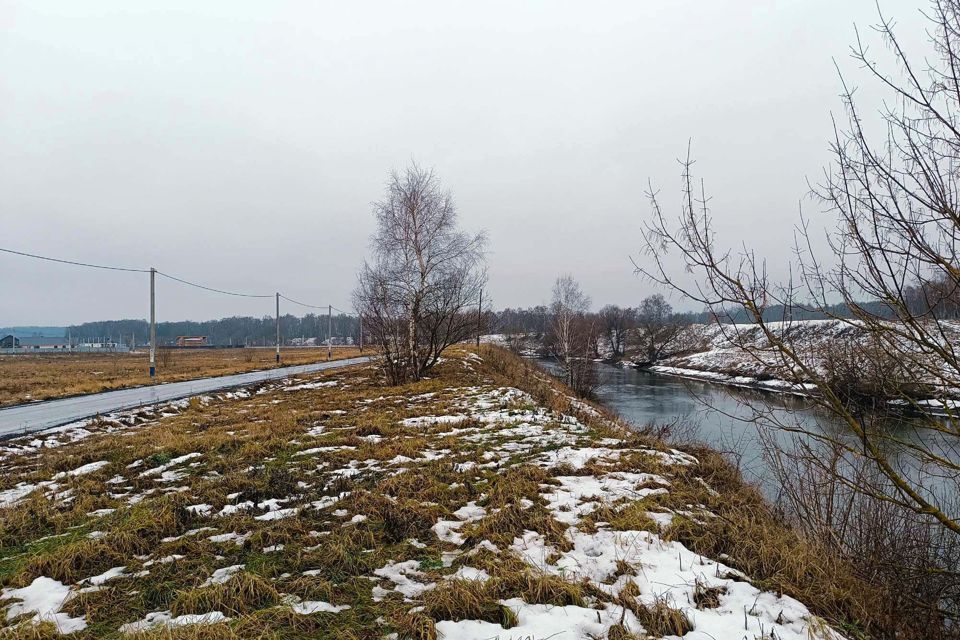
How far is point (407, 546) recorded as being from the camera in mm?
3830

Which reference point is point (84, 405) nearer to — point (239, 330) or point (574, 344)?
point (574, 344)

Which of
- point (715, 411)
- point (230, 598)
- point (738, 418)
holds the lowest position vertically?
point (230, 598)

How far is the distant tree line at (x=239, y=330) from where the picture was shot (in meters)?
117

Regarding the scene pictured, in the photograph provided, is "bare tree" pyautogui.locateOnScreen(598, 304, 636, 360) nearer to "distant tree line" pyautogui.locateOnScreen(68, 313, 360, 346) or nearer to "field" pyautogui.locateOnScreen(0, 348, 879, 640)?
"field" pyautogui.locateOnScreen(0, 348, 879, 640)

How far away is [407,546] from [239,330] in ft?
451

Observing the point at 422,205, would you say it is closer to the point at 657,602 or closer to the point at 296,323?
the point at 657,602

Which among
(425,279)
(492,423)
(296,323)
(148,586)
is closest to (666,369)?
(425,279)

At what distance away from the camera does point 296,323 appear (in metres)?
127

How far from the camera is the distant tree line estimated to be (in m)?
117

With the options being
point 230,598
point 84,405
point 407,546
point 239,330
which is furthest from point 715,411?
point 239,330

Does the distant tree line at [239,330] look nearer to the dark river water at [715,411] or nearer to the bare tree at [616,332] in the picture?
the bare tree at [616,332]

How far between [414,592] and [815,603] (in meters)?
2.70

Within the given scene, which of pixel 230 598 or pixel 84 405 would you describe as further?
pixel 84 405

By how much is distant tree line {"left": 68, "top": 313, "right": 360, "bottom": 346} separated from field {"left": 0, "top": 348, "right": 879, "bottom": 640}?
338 feet
